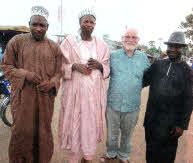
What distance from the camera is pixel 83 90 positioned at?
7.55 feet

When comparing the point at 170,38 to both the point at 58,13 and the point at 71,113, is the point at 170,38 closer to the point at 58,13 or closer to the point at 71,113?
the point at 71,113

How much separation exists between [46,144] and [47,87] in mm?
704

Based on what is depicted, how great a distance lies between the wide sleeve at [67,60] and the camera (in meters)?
2.27

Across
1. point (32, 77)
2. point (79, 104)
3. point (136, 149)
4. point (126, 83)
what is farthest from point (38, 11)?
point (136, 149)

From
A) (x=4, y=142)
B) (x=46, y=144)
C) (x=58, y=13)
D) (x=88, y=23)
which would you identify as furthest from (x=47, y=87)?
(x=58, y=13)

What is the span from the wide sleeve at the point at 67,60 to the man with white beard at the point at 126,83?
2.00 feet

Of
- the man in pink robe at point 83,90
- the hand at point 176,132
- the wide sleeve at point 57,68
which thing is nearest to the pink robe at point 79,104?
the man in pink robe at point 83,90

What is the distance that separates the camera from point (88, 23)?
2250 mm

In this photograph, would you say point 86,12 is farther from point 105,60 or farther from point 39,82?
point 39,82

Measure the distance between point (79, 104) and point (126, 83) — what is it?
2.26 ft

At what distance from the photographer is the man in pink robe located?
7.50 ft

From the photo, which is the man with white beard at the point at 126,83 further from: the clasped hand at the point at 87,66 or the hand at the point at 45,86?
the hand at the point at 45,86

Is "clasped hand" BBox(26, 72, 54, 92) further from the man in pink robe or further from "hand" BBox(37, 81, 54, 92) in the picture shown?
the man in pink robe

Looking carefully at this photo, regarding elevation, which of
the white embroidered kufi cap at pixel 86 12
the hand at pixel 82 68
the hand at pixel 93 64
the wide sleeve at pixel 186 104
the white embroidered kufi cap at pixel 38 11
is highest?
the white embroidered kufi cap at pixel 86 12
